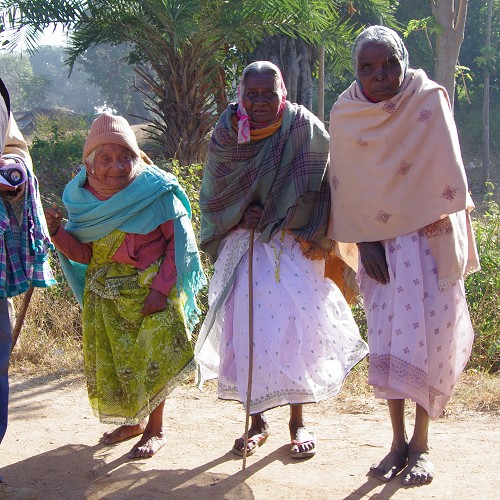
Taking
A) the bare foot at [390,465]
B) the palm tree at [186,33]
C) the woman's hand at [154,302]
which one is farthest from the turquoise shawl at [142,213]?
the palm tree at [186,33]

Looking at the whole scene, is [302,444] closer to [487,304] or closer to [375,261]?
[375,261]

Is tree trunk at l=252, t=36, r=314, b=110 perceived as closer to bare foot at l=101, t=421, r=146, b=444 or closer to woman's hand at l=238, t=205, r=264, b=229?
woman's hand at l=238, t=205, r=264, b=229

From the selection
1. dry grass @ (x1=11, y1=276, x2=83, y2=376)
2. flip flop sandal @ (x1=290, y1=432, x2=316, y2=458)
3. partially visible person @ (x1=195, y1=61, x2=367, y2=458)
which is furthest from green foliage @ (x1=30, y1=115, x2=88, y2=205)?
flip flop sandal @ (x1=290, y1=432, x2=316, y2=458)

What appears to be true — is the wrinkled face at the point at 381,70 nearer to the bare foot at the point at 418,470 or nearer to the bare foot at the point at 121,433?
the bare foot at the point at 418,470

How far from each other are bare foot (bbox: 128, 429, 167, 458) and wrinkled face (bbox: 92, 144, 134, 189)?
138cm

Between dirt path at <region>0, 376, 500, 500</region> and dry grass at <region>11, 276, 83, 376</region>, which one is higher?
dry grass at <region>11, 276, 83, 376</region>

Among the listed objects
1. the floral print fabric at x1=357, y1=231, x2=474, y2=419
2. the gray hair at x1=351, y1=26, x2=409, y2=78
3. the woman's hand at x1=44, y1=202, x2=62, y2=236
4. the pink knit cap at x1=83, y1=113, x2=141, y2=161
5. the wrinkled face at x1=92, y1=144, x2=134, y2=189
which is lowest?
the floral print fabric at x1=357, y1=231, x2=474, y2=419

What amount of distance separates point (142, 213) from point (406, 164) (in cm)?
142

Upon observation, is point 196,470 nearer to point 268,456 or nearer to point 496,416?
point 268,456

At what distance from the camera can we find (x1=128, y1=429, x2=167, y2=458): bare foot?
418 centimetres

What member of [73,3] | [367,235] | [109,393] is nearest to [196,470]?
[109,393]

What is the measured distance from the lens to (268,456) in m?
4.13

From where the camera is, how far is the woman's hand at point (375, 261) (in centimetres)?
372

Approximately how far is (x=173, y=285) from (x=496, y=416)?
6.81 ft
